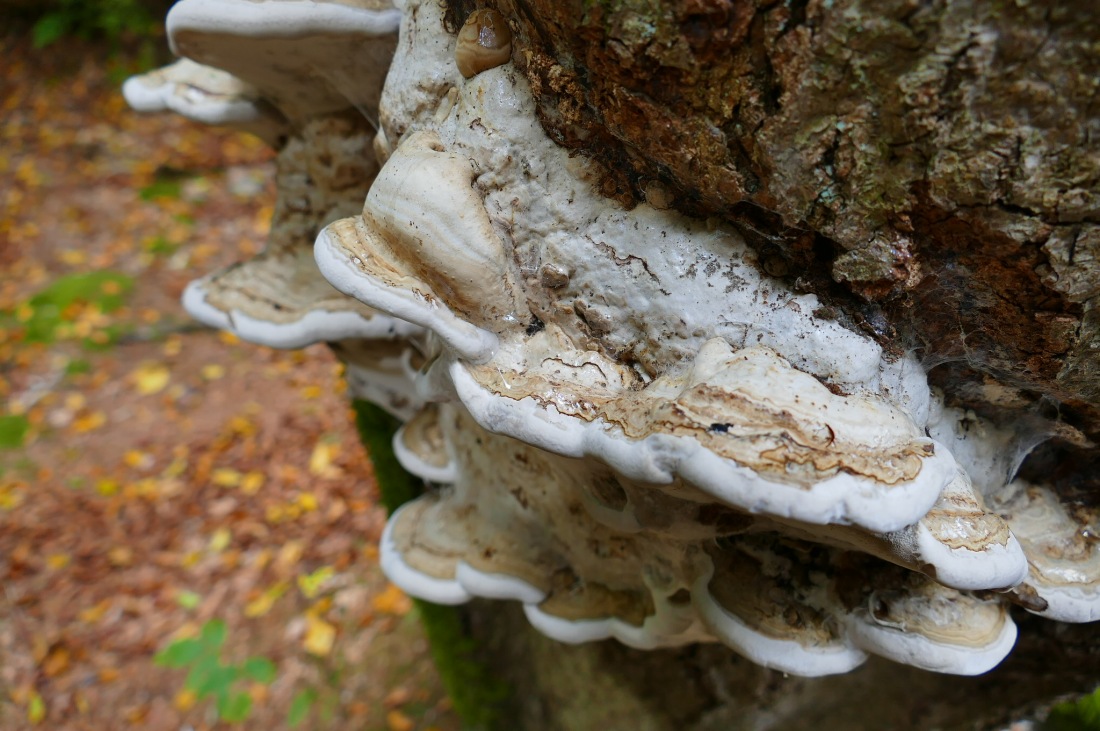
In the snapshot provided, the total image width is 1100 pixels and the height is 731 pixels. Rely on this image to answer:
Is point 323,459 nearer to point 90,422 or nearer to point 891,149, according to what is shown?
point 90,422

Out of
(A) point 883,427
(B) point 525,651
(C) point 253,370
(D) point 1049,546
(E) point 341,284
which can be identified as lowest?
(C) point 253,370

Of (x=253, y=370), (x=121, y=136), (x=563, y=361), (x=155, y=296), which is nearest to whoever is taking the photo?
(x=563, y=361)

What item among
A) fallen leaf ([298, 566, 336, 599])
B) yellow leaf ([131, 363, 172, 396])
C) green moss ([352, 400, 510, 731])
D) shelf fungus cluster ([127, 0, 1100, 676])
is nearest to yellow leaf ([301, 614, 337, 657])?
fallen leaf ([298, 566, 336, 599])

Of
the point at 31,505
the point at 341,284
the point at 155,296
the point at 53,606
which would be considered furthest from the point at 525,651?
the point at 155,296

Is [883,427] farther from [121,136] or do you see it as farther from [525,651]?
[121,136]

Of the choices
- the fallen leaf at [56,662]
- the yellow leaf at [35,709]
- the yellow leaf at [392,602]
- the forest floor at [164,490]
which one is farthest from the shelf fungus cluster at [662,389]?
the fallen leaf at [56,662]

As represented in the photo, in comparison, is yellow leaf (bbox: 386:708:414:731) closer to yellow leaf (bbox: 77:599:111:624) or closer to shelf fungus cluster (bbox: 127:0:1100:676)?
yellow leaf (bbox: 77:599:111:624)
